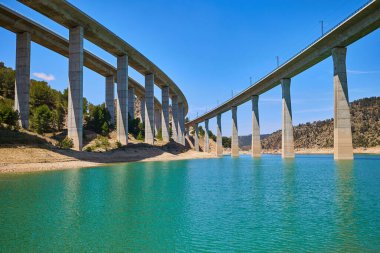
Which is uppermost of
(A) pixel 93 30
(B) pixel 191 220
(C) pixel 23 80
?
(A) pixel 93 30

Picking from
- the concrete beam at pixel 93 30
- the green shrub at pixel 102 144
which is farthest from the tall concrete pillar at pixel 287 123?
the green shrub at pixel 102 144

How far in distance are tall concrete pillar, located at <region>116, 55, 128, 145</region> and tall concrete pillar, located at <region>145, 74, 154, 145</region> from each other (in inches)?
511

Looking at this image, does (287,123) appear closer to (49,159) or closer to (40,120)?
(40,120)

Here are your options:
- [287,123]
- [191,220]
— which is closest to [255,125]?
[287,123]

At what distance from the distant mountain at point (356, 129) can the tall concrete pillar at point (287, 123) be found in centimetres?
6120

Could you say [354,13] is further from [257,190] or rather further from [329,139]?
[329,139]

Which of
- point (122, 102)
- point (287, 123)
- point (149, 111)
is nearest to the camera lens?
point (122, 102)

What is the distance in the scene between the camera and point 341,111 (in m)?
53.5

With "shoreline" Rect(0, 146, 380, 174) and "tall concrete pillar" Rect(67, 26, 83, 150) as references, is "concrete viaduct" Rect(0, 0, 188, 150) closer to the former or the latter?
"tall concrete pillar" Rect(67, 26, 83, 150)

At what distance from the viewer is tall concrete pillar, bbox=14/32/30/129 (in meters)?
53.9

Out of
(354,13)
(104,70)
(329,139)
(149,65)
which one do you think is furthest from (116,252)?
(329,139)

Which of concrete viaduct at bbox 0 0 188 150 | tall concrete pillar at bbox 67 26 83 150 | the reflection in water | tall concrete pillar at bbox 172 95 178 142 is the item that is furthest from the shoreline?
tall concrete pillar at bbox 172 95 178 142

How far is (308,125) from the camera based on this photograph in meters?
190

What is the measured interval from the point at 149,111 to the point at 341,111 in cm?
4350
